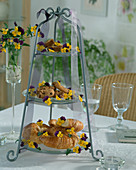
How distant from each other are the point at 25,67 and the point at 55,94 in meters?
2.61

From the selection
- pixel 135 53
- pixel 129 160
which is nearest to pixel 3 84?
pixel 135 53

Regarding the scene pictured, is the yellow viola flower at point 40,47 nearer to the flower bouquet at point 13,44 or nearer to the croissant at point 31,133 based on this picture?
the flower bouquet at point 13,44

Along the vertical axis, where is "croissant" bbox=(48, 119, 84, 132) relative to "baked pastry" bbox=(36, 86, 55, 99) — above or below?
below

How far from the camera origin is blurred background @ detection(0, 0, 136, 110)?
136 inches

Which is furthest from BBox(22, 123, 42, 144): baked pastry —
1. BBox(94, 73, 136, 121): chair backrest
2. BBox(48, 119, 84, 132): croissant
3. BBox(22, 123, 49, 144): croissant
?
BBox(94, 73, 136, 121): chair backrest

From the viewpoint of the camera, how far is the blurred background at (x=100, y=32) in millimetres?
3447

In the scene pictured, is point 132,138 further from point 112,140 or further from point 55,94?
point 55,94

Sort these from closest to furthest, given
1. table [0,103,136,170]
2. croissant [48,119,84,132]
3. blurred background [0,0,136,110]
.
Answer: table [0,103,136,170] < croissant [48,119,84,132] < blurred background [0,0,136,110]

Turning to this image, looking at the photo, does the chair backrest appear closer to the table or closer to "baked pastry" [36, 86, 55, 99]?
the table

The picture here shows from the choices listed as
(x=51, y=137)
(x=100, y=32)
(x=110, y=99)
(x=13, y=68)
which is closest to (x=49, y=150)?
(x=51, y=137)

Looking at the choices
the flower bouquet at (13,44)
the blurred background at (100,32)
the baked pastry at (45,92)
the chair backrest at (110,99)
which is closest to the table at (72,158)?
the baked pastry at (45,92)

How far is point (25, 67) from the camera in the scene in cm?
371

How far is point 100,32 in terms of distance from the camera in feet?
12.0

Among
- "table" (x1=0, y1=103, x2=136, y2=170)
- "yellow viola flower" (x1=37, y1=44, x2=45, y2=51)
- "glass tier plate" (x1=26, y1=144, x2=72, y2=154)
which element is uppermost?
"yellow viola flower" (x1=37, y1=44, x2=45, y2=51)
